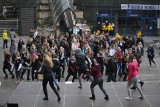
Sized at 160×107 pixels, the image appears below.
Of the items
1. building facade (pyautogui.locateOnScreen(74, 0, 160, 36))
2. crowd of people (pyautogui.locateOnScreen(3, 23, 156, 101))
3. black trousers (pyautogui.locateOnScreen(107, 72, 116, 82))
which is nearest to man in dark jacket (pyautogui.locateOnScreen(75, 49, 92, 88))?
crowd of people (pyautogui.locateOnScreen(3, 23, 156, 101))

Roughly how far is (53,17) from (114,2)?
642 cm

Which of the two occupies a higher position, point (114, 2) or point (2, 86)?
point (114, 2)

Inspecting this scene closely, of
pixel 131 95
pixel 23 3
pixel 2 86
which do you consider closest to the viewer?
pixel 131 95

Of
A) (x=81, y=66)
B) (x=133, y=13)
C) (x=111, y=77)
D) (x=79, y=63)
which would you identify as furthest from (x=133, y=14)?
(x=81, y=66)

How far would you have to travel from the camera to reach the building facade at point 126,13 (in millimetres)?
45688

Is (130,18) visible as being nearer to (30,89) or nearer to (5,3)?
(5,3)

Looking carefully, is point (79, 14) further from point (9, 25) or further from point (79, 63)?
point (79, 63)

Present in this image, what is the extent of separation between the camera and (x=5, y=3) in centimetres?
4694

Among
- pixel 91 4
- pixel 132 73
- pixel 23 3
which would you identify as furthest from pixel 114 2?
pixel 132 73

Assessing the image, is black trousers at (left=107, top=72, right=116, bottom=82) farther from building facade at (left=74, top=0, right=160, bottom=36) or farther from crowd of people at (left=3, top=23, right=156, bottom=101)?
building facade at (left=74, top=0, right=160, bottom=36)

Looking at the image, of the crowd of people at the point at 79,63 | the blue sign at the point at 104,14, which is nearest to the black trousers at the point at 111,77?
the crowd of people at the point at 79,63

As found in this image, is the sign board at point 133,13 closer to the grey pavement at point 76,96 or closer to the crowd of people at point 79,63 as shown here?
the crowd of people at point 79,63

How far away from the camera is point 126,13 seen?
46094 millimetres

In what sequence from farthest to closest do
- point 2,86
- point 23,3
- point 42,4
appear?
point 42,4, point 23,3, point 2,86
